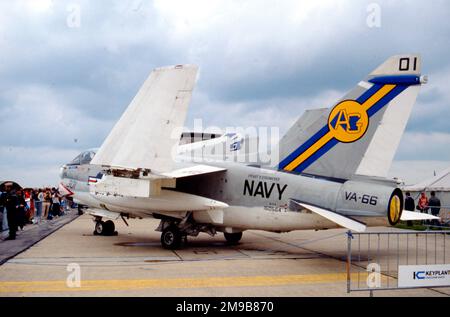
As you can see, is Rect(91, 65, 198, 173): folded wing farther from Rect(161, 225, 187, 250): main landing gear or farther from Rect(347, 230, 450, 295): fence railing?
Rect(347, 230, 450, 295): fence railing

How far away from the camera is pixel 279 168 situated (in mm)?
11430

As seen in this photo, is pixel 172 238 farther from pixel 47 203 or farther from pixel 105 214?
pixel 47 203

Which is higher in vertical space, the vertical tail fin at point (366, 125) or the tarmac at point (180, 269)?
the vertical tail fin at point (366, 125)

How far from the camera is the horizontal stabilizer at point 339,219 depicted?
927 cm

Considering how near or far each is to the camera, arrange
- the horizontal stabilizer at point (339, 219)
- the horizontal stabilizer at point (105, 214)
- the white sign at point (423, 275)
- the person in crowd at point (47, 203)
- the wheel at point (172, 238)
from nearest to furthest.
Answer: the white sign at point (423, 275)
the horizontal stabilizer at point (339, 219)
the wheel at point (172, 238)
the horizontal stabilizer at point (105, 214)
the person in crowd at point (47, 203)

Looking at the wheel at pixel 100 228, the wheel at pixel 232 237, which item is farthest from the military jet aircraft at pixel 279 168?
the wheel at pixel 100 228

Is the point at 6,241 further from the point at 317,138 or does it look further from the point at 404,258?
the point at 404,258

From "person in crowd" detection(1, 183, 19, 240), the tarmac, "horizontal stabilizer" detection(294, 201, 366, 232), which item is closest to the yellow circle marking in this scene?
"horizontal stabilizer" detection(294, 201, 366, 232)

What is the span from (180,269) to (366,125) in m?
5.34

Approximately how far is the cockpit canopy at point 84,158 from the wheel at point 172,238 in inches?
172

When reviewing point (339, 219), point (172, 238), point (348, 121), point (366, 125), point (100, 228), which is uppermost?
point (348, 121)

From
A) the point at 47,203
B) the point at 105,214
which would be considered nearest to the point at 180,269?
the point at 105,214

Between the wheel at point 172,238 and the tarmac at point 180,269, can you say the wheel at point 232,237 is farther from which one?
the wheel at point 172,238
